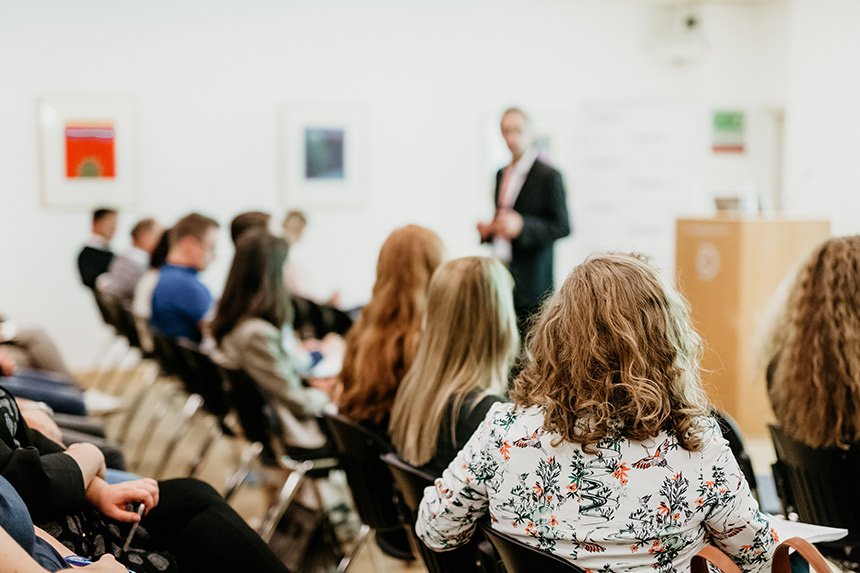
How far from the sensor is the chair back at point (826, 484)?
2445 millimetres

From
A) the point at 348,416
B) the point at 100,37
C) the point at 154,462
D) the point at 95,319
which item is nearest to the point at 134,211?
the point at 95,319

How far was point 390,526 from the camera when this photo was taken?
2.82m

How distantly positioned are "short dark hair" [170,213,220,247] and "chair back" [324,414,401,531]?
231cm

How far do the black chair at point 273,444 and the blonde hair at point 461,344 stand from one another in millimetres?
1349

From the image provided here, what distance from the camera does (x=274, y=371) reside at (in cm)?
386

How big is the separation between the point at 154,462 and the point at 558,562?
4.37 m

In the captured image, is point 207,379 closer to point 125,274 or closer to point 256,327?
point 256,327

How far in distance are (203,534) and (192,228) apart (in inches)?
113

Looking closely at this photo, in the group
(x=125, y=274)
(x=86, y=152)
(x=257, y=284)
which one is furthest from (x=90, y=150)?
(x=257, y=284)

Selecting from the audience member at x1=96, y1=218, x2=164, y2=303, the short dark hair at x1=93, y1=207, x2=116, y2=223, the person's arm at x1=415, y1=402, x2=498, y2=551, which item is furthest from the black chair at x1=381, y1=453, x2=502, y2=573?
the short dark hair at x1=93, y1=207, x2=116, y2=223

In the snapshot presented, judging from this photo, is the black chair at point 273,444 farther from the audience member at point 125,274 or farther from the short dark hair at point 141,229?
the short dark hair at point 141,229

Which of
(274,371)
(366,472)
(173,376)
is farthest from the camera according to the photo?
(173,376)

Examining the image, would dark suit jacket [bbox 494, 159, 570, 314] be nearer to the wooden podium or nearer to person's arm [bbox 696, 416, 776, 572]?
the wooden podium

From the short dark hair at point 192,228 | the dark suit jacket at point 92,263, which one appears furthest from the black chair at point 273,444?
the dark suit jacket at point 92,263
